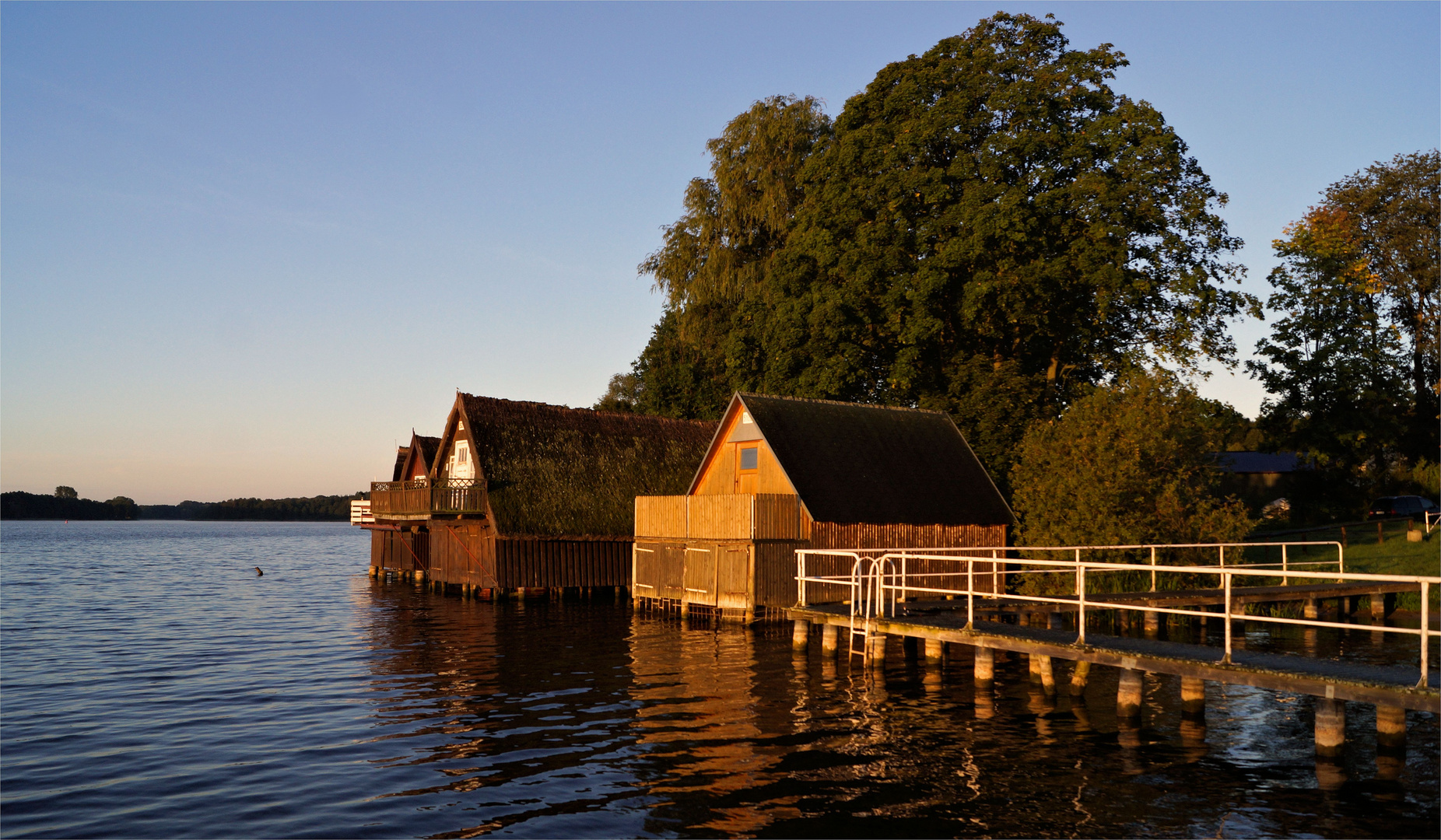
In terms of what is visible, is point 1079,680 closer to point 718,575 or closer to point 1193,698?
point 1193,698

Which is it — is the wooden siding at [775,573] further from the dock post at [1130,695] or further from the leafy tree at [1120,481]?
the dock post at [1130,695]

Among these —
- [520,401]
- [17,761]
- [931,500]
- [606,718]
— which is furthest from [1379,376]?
[17,761]

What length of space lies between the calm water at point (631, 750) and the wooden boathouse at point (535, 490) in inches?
462

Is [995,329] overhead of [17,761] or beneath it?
overhead

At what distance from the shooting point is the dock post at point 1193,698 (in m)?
18.5

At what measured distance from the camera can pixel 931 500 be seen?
1454 inches

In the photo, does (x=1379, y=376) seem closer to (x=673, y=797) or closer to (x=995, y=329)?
(x=995, y=329)

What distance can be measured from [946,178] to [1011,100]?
396 centimetres

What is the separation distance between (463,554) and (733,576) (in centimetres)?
1806

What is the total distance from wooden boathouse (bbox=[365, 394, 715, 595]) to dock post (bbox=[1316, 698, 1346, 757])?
30351 millimetres

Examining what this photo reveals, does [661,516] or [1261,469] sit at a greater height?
[1261,469]

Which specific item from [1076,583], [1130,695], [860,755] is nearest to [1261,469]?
[1076,583]

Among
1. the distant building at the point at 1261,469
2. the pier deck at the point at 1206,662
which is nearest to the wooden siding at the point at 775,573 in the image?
the pier deck at the point at 1206,662

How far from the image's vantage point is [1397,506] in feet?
187
